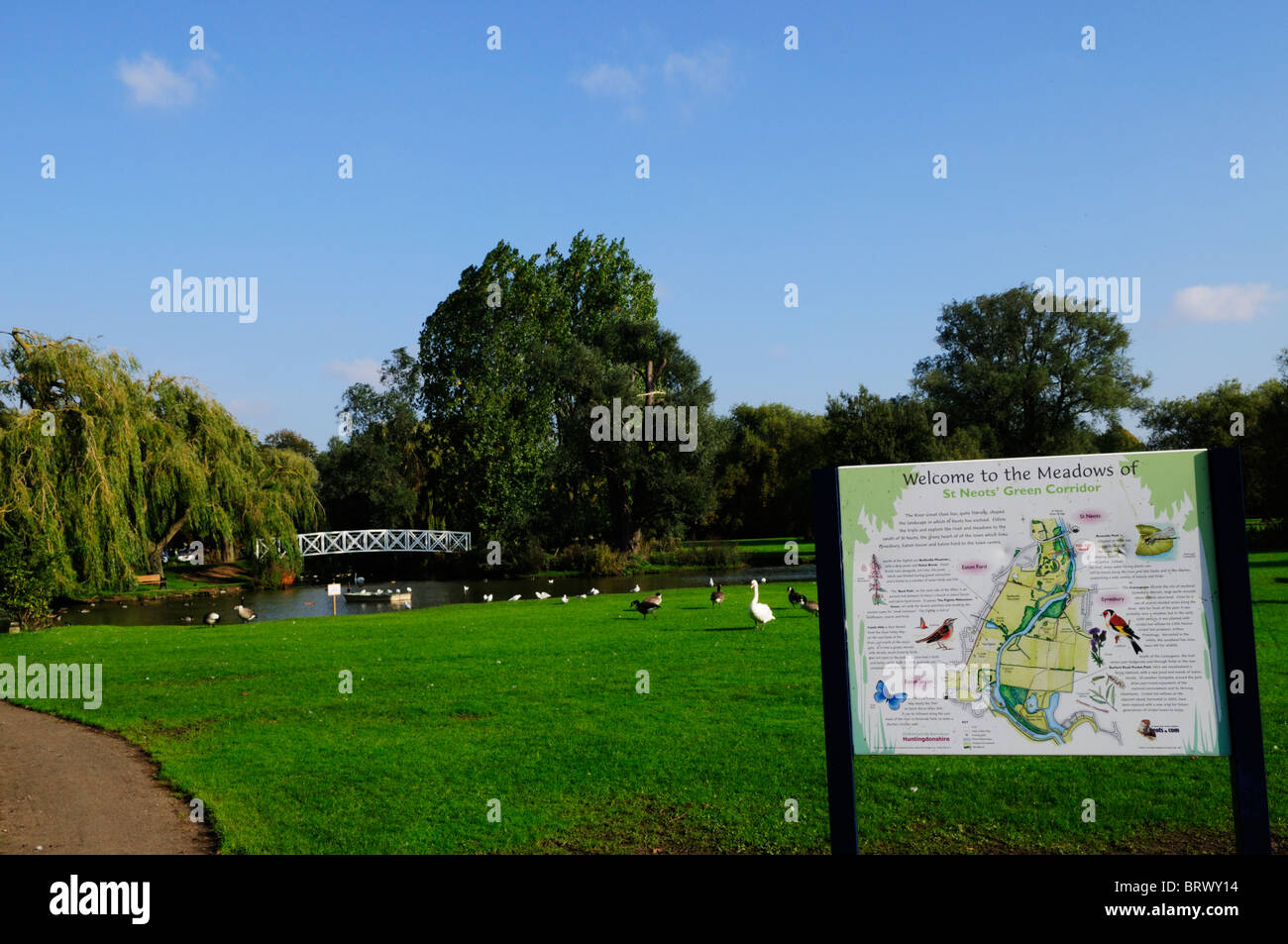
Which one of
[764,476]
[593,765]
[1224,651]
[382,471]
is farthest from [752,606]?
[764,476]

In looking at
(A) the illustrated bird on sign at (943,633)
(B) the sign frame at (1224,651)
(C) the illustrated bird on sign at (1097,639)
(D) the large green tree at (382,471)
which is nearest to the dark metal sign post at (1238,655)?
(B) the sign frame at (1224,651)

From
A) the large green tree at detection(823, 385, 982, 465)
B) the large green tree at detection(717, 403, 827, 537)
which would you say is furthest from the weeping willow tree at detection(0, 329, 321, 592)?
the large green tree at detection(717, 403, 827, 537)

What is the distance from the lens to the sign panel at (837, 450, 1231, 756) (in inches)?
233

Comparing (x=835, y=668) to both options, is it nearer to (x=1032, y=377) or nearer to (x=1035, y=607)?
(x=1035, y=607)

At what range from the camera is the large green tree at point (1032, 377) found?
61312 millimetres

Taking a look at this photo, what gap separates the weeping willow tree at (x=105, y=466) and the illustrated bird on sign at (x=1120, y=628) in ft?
91.0

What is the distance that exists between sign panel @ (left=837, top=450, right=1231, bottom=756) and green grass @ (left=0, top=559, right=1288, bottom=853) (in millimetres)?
1422

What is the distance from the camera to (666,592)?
110ft

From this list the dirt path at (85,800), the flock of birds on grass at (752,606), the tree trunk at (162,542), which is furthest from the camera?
the tree trunk at (162,542)

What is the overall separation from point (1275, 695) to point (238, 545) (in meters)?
39.4

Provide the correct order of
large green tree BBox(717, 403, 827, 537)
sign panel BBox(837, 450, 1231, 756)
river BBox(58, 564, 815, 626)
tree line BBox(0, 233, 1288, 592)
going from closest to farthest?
sign panel BBox(837, 450, 1231, 756), river BBox(58, 564, 815, 626), tree line BBox(0, 233, 1288, 592), large green tree BBox(717, 403, 827, 537)

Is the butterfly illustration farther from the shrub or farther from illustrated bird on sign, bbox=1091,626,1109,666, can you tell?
the shrub

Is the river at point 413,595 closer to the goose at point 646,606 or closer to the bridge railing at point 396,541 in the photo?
the goose at point 646,606
